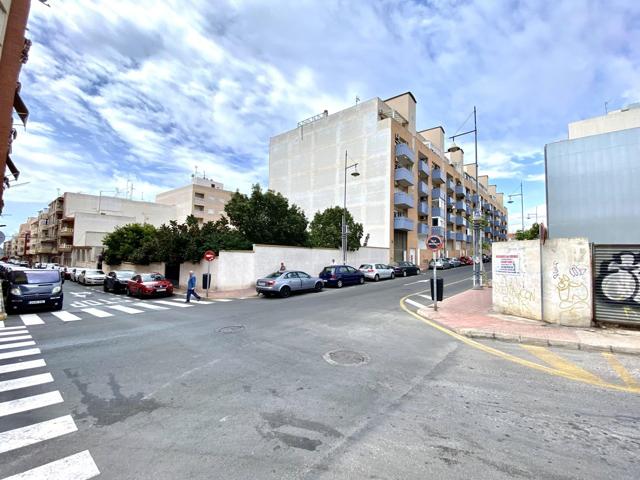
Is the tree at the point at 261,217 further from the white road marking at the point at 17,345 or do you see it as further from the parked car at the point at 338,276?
the white road marking at the point at 17,345

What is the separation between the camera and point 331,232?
27922mm

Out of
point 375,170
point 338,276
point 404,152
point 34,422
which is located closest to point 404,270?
point 338,276

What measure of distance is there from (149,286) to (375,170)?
85.1ft

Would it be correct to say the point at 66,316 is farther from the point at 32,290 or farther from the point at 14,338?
the point at 14,338

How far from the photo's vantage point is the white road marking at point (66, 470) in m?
2.59

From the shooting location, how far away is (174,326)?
9.04 metres

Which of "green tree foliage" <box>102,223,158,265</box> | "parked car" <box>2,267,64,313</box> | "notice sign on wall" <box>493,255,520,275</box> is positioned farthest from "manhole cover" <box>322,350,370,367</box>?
"green tree foliage" <box>102,223,158,265</box>

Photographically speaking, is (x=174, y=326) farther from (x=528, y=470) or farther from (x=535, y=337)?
(x=535, y=337)

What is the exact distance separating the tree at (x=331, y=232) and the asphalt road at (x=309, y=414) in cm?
2089

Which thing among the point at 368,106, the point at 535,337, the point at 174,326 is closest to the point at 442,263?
the point at 368,106

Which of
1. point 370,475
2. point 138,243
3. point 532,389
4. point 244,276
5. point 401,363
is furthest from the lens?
point 138,243

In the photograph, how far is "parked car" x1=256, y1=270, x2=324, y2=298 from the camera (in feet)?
53.1

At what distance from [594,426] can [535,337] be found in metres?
4.07

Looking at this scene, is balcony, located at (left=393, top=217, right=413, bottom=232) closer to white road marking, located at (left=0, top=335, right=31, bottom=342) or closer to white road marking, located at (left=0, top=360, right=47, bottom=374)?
white road marking, located at (left=0, top=335, right=31, bottom=342)
